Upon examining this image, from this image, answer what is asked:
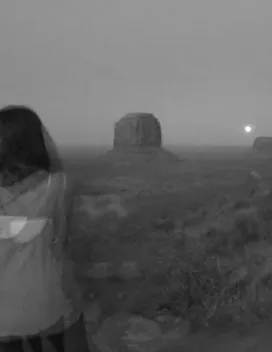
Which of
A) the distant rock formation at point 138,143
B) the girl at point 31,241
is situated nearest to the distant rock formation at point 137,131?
the distant rock formation at point 138,143

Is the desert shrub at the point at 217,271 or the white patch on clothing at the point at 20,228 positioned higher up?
the white patch on clothing at the point at 20,228

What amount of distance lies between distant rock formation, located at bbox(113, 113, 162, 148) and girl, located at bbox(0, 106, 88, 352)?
0.25 metres

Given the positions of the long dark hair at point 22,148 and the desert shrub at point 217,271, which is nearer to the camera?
the long dark hair at point 22,148

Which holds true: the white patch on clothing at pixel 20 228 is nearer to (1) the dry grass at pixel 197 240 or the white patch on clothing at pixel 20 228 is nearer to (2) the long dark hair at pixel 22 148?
(2) the long dark hair at pixel 22 148

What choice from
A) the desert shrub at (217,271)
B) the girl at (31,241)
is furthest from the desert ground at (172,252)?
the girl at (31,241)

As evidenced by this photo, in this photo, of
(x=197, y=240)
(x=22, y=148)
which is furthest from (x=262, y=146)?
(x=22, y=148)

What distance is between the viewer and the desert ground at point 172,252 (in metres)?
1.46

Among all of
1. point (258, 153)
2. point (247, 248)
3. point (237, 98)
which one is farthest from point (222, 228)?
point (237, 98)

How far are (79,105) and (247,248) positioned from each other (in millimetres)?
711

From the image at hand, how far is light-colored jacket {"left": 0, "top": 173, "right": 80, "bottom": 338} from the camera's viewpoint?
118 cm

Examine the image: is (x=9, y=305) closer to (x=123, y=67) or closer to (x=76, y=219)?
(x=76, y=219)

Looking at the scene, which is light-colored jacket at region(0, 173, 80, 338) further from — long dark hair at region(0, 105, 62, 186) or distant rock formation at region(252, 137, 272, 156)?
distant rock formation at region(252, 137, 272, 156)

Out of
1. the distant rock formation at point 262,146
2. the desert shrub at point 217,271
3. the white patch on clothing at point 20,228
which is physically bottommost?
the desert shrub at point 217,271

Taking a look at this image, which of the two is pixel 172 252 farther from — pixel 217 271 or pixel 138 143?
pixel 138 143
